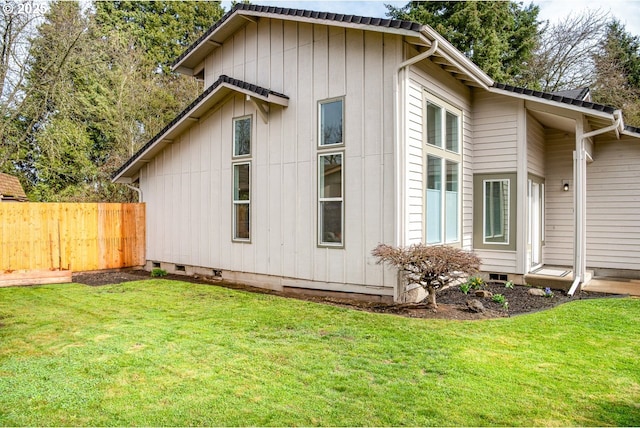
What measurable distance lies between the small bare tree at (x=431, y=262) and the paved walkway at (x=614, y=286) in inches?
131

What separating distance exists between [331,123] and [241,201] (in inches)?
108

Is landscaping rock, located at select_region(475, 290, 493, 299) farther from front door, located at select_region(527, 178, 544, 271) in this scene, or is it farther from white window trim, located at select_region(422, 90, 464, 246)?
front door, located at select_region(527, 178, 544, 271)

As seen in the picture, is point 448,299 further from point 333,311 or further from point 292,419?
point 292,419

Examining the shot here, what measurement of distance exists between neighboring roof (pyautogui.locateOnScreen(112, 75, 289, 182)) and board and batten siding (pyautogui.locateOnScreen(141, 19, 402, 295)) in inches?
8.1

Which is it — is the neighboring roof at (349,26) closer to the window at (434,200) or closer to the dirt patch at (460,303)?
the window at (434,200)

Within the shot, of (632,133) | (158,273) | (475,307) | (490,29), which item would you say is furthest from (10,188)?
(490,29)

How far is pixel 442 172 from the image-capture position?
8148mm

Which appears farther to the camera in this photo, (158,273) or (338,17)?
(158,273)

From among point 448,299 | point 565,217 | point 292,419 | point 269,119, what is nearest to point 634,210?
point 565,217

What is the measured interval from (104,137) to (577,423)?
21059 millimetres

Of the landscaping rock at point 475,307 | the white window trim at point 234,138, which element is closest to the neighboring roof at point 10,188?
the white window trim at point 234,138

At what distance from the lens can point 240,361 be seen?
4.17 m

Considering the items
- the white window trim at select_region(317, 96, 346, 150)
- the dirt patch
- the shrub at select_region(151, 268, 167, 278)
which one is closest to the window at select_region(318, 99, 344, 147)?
the white window trim at select_region(317, 96, 346, 150)

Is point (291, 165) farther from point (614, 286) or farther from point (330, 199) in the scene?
point (614, 286)
